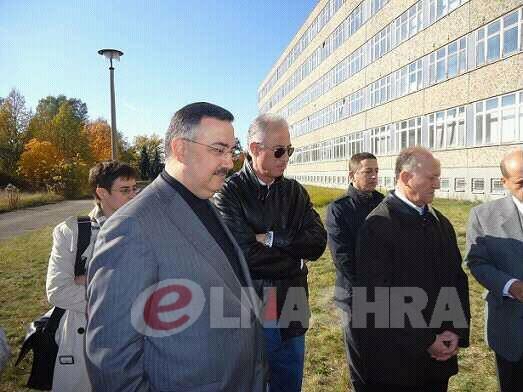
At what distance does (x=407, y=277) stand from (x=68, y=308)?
239cm

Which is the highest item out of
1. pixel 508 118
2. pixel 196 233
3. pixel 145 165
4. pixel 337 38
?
pixel 337 38

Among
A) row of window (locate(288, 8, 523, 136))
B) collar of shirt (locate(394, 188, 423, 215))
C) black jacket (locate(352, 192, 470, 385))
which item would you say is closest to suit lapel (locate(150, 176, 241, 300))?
black jacket (locate(352, 192, 470, 385))

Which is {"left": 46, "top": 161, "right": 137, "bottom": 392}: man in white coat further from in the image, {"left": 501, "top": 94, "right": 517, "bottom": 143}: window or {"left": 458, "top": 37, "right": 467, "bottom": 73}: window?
{"left": 458, "top": 37, "right": 467, "bottom": 73}: window

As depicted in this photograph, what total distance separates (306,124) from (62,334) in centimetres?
5176

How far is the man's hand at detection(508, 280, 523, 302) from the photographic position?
279cm

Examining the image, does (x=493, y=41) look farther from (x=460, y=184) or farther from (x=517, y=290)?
(x=517, y=290)

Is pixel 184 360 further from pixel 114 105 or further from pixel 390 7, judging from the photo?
pixel 390 7

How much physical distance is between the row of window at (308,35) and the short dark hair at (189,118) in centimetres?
4093

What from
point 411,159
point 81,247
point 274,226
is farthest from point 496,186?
point 81,247

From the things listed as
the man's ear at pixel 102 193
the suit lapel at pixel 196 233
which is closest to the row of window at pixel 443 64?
the man's ear at pixel 102 193

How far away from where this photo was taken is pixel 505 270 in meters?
3.02

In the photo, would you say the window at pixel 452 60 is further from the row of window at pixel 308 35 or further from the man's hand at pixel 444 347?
the man's hand at pixel 444 347

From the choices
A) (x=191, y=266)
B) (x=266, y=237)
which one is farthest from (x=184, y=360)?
(x=266, y=237)

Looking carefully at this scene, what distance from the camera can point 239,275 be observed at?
6.63 ft
